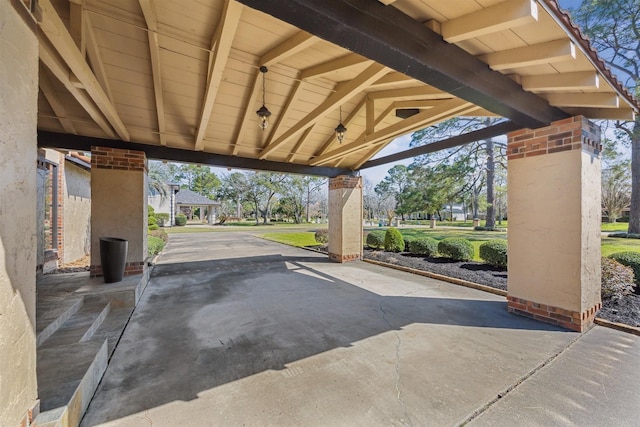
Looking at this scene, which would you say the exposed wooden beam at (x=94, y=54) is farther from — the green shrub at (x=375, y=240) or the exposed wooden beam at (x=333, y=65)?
the green shrub at (x=375, y=240)

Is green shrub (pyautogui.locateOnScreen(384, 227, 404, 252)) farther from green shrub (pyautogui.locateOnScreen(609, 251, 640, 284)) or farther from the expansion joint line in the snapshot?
the expansion joint line

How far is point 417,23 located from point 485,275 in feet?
18.9

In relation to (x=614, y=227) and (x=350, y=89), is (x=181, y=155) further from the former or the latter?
(x=614, y=227)

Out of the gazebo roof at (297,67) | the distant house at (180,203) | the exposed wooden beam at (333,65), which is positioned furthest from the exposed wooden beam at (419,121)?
the distant house at (180,203)

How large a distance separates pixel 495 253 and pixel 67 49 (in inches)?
328

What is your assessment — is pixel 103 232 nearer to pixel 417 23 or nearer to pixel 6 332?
pixel 6 332

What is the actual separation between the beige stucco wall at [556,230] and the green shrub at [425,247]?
14.6ft

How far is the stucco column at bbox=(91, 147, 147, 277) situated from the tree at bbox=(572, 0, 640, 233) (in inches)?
674

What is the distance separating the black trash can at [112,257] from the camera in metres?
4.52

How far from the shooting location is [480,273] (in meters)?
6.22

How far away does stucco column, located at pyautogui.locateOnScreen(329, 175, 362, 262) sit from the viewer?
8.37 metres

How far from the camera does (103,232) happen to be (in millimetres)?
5086

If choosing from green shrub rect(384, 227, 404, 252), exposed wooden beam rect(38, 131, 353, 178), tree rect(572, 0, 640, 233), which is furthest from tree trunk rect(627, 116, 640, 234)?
exposed wooden beam rect(38, 131, 353, 178)

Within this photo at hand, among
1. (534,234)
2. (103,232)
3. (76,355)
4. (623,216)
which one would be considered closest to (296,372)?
(76,355)
